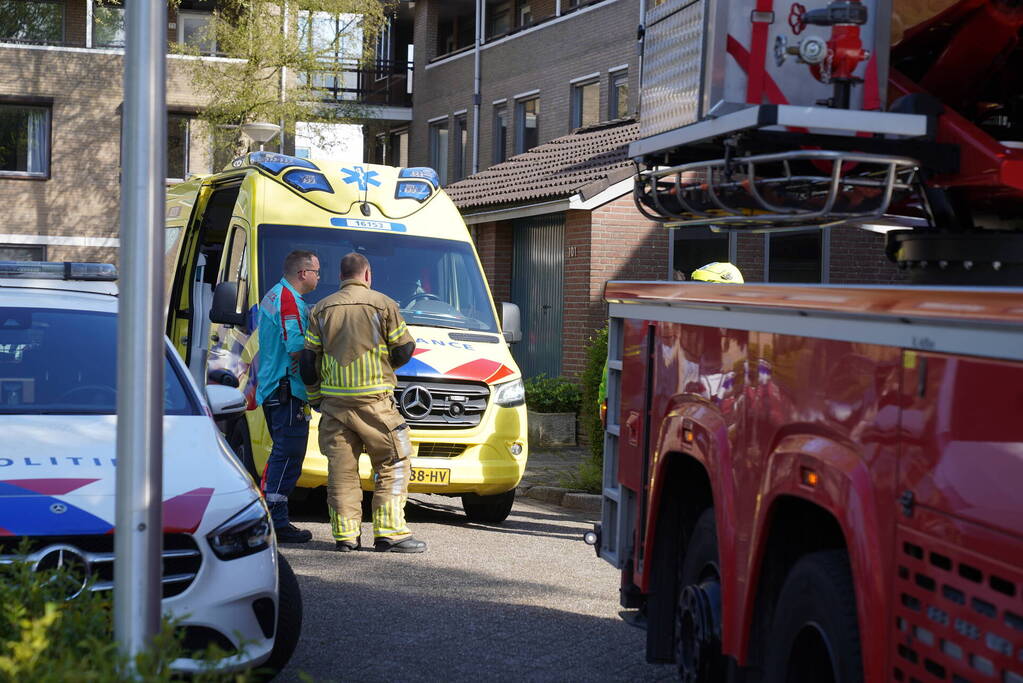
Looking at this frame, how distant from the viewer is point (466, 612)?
7402 millimetres

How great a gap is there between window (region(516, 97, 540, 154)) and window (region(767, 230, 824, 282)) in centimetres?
1082

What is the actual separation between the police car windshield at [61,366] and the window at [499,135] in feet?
79.2

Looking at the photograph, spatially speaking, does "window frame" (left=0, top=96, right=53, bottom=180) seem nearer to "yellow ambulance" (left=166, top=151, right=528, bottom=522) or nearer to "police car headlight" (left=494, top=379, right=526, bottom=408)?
"yellow ambulance" (left=166, top=151, right=528, bottom=522)

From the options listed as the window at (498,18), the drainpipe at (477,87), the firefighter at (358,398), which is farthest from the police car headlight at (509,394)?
the window at (498,18)

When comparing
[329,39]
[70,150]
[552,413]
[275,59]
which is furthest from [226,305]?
[70,150]

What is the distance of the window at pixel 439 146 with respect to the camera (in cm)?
3444

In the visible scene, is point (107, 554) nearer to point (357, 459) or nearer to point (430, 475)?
point (357, 459)

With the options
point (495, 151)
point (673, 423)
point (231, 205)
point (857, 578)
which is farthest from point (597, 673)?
point (495, 151)

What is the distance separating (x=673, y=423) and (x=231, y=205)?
8.81 metres

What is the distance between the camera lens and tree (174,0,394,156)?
30203 millimetres

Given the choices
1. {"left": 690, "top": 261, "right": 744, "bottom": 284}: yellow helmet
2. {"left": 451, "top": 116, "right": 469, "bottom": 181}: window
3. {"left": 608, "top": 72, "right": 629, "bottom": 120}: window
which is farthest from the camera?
{"left": 451, "top": 116, "right": 469, "bottom": 181}: window

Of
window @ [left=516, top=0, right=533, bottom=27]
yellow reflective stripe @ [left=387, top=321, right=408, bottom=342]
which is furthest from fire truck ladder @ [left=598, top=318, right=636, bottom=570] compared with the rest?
window @ [left=516, top=0, right=533, bottom=27]

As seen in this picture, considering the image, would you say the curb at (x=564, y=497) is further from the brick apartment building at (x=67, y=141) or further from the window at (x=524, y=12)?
the brick apartment building at (x=67, y=141)

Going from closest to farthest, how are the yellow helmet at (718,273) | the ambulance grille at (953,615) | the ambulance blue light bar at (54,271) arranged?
the ambulance grille at (953,615) < the ambulance blue light bar at (54,271) < the yellow helmet at (718,273)
